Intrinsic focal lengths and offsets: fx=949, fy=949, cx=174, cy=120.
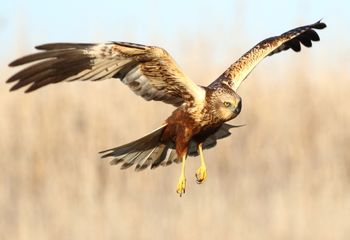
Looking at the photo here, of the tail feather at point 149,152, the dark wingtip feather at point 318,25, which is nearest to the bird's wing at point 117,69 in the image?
the tail feather at point 149,152

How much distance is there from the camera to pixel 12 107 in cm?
828

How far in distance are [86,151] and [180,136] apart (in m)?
3.83

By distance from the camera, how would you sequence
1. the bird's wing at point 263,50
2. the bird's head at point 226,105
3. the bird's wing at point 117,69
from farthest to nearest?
the bird's wing at point 263,50 → the bird's head at point 226,105 → the bird's wing at point 117,69

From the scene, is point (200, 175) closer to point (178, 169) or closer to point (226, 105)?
point (226, 105)

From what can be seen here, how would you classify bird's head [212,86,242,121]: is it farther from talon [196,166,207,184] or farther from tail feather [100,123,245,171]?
tail feather [100,123,245,171]

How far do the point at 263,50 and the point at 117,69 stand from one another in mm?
918

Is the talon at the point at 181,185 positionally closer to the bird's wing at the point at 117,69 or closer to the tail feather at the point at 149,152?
the bird's wing at the point at 117,69

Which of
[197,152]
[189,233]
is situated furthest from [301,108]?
[197,152]

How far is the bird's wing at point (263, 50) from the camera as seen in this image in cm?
462

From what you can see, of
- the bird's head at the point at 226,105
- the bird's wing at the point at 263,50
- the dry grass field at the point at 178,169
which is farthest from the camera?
the dry grass field at the point at 178,169

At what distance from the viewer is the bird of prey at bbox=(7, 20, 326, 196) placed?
4.00m

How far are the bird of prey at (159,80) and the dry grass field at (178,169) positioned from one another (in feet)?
9.57

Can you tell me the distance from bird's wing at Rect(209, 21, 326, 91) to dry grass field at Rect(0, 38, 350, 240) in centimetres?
236

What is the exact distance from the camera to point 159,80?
4.37 m
